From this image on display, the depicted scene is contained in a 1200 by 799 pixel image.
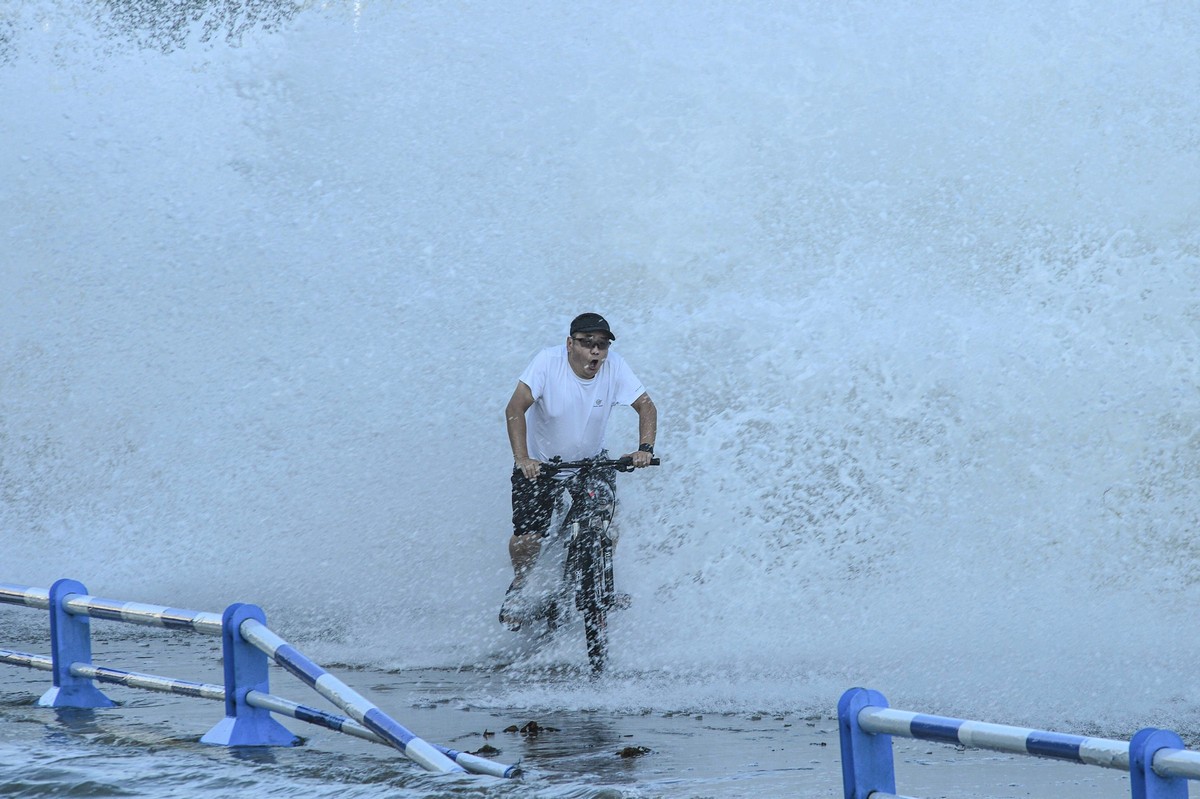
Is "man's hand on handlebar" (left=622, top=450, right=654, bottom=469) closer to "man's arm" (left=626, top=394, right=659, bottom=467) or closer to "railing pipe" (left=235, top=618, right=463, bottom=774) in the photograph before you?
"man's arm" (left=626, top=394, right=659, bottom=467)

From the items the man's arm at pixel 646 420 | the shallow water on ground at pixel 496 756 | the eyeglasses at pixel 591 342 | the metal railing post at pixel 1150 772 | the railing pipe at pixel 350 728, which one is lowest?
the shallow water on ground at pixel 496 756

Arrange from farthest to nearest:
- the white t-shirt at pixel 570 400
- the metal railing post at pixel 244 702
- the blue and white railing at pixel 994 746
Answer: the white t-shirt at pixel 570 400 < the metal railing post at pixel 244 702 < the blue and white railing at pixel 994 746

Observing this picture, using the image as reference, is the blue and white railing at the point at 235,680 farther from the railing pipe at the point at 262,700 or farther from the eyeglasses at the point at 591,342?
the eyeglasses at the point at 591,342

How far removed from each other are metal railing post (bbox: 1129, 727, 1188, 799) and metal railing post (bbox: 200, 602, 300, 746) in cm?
378

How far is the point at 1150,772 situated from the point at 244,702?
13.2 feet

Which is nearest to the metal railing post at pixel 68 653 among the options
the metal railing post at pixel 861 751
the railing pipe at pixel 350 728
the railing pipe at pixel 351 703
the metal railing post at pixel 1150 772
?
the railing pipe at pixel 350 728

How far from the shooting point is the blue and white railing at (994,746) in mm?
3428

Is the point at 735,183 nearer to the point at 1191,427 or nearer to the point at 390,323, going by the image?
the point at 390,323

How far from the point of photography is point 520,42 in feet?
68.8

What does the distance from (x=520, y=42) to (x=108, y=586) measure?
1057 cm

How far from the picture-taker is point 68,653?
726 cm

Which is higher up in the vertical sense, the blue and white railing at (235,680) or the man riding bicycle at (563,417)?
the man riding bicycle at (563,417)

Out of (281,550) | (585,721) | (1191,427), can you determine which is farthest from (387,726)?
(1191,427)

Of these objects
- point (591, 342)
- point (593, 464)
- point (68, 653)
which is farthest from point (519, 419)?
point (68, 653)
